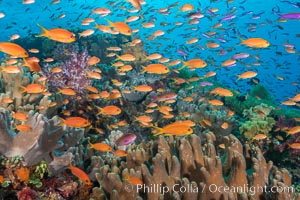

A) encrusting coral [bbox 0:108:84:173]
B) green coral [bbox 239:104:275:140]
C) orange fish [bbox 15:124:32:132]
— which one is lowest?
green coral [bbox 239:104:275:140]

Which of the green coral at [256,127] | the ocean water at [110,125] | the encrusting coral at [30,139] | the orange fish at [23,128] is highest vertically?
the orange fish at [23,128]

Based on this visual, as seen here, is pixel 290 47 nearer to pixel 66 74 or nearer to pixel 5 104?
pixel 66 74

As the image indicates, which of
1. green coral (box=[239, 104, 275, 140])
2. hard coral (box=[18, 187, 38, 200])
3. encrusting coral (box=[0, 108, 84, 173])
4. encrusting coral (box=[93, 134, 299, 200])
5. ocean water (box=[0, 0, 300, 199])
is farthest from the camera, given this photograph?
green coral (box=[239, 104, 275, 140])

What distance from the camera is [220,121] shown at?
7465mm

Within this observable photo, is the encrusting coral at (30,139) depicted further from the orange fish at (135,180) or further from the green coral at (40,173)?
the orange fish at (135,180)

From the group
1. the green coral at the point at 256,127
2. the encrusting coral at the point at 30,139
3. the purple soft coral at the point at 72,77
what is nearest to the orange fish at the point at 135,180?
the encrusting coral at the point at 30,139

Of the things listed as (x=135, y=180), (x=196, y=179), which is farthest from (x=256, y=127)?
(x=135, y=180)

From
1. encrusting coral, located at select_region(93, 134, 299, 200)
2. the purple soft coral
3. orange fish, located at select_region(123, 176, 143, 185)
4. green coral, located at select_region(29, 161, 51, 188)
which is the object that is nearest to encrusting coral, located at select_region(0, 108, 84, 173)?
green coral, located at select_region(29, 161, 51, 188)

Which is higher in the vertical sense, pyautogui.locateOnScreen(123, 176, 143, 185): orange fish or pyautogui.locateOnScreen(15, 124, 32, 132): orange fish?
pyautogui.locateOnScreen(15, 124, 32, 132): orange fish

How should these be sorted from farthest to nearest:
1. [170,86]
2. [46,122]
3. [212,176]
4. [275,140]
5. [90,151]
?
[170,86] → [275,140] → [90,151] → [46,122] → [212,176]

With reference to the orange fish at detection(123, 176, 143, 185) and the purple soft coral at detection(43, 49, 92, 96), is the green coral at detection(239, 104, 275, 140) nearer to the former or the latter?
the purple soft coral at detection(43, 49, 92, 96)

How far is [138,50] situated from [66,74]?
607cm

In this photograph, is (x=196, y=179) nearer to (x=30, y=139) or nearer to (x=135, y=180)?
(x=135, y=180)

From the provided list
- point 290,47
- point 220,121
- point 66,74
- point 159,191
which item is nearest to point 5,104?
point 66,74
